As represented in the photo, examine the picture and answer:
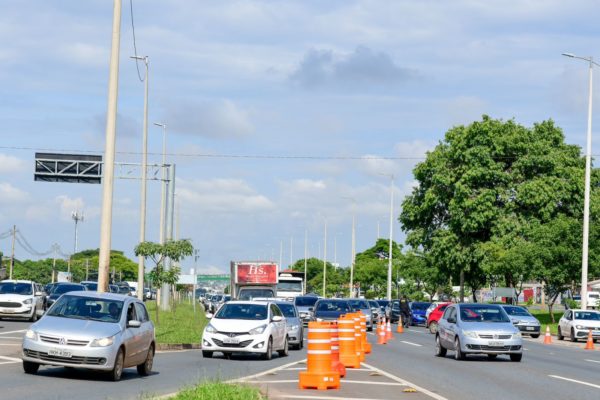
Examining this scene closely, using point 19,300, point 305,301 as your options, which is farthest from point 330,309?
point 19,300

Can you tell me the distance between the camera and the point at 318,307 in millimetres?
45281

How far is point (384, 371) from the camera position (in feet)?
78.5

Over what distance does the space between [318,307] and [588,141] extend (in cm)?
1439

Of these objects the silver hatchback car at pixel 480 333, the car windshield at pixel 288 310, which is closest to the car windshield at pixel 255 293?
the car windshield at pixel 288 310

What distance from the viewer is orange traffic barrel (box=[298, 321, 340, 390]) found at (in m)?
18.3

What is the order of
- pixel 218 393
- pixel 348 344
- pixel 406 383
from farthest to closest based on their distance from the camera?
pixel 348 344
pixel 406 383
pixel 218 393

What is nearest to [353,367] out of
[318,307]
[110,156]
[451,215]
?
[110,156]

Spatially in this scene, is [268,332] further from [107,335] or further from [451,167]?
[451,167]

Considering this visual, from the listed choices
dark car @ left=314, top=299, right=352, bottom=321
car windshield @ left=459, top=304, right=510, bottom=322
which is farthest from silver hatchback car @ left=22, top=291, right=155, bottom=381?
dark car @ left=314, top=299, right=352, bottom=321

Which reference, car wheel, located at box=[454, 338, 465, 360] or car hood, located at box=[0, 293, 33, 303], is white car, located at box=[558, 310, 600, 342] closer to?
car wheel, located at box=[454, 338, 465, 360]

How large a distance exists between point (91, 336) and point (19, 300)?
24.5 metres

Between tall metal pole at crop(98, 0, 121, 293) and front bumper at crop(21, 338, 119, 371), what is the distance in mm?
8877

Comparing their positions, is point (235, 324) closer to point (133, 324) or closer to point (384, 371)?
point (384, 371)

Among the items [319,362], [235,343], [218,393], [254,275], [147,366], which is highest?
[254,275]
